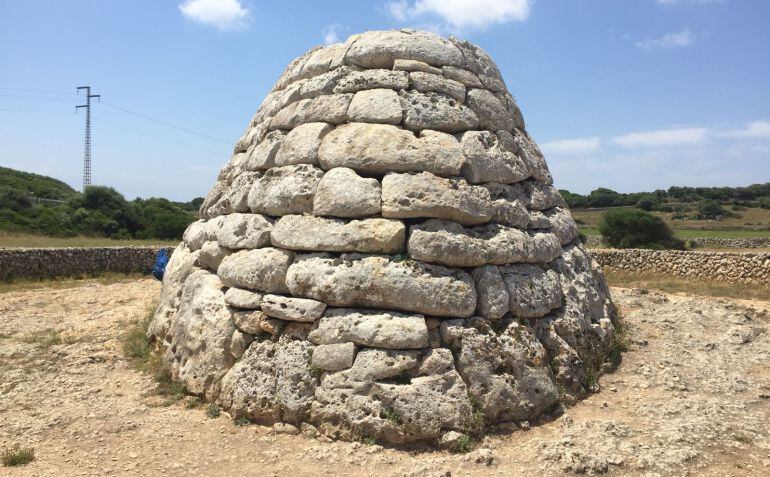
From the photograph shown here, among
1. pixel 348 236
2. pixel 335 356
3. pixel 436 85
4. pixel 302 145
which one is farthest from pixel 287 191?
pixel 436 85

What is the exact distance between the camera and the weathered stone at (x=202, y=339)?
224 inches

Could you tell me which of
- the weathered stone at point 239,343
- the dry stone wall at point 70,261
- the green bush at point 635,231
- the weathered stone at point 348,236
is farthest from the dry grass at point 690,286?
the dry stone wall at point 70,261

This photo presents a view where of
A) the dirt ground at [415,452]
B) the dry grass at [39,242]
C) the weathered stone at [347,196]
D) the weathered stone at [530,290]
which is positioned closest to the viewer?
the dirt ground at [415,452]

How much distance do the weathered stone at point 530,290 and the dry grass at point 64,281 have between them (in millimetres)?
11730

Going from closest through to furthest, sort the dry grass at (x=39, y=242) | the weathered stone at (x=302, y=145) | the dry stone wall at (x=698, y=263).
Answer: the weathered stone at (x=302, y=145) < the dry stone wall at (x=698, y=263) < the dry grass at (x=39, y=242)

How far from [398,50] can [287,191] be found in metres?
2.26

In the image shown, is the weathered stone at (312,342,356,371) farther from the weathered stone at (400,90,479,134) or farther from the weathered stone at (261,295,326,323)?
the weathered stone at (400,90,479,134)

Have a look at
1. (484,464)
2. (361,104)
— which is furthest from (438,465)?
(361,104)

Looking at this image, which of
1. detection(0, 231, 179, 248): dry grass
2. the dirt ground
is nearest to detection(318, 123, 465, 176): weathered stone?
the dirt ground

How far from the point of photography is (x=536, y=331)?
5742 mm

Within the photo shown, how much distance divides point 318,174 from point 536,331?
114 inches

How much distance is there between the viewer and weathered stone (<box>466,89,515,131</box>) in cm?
664

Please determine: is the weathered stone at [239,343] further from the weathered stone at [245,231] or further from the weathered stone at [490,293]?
the weathered stone at [490,293]

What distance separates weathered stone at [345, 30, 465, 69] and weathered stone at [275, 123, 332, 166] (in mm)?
1047
